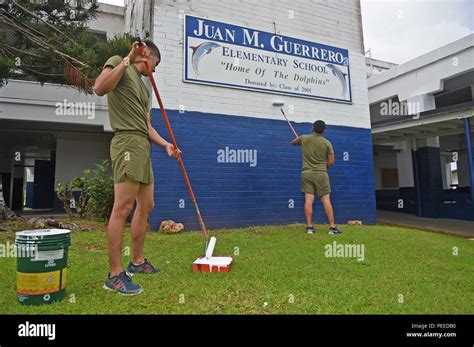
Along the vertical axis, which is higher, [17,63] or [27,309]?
[17,63]

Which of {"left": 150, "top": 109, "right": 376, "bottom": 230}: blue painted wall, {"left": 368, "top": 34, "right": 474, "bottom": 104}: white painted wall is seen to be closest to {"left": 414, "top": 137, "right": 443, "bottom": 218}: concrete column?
{"left": 368, "top": 34, "right": 474, "bottom": 104}: white painted wall

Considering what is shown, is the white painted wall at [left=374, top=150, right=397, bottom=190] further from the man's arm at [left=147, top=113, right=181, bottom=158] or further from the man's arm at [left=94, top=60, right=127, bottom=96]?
the man's arm at [left=94, top=60, right=127, bottom=96]

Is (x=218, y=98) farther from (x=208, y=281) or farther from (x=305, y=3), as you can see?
(x=208, y=281)

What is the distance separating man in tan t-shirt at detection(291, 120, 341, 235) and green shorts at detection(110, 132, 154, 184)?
3170mm

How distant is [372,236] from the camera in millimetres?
4902

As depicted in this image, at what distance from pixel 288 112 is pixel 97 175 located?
4.26 meters

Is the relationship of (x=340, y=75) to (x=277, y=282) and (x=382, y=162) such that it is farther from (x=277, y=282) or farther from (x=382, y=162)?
(x=382, y=162)

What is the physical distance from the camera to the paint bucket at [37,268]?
191cm

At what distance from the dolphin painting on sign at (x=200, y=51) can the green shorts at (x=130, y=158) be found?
13.4 ft

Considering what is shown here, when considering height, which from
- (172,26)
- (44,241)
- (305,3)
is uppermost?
(305,3)

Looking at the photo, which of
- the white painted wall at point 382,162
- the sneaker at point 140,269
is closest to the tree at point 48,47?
the sneaker at point 140,269

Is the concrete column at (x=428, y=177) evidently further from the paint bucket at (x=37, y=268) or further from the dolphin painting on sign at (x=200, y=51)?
the paint bucket at (x=37, y=268)
